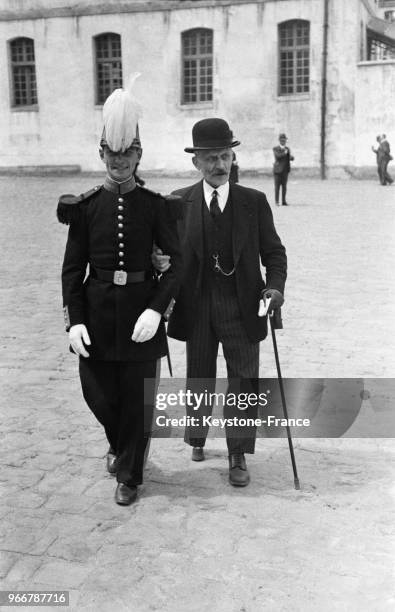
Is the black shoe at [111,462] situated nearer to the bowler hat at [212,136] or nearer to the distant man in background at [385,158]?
the bowler hat at [212,136]

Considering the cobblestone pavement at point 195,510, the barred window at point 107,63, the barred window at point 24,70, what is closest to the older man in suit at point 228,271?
the cobblestone pavement at point 195,510

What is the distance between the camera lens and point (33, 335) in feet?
24.3

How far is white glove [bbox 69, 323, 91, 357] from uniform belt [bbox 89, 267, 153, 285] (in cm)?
Answer: 26

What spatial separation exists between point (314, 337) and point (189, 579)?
4.13 meters

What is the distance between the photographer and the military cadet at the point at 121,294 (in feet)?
12.6

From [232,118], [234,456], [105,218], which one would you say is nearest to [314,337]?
[234,456]

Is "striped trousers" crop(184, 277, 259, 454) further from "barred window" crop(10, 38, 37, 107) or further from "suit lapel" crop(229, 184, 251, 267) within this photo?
"barred window" crop(10, 38, 37, 107)

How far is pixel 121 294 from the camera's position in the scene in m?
3.86

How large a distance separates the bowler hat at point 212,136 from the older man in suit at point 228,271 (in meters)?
0.03

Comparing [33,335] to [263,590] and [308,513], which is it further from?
[263,590]

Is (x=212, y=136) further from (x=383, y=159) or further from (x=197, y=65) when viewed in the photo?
(x=197, y=65)

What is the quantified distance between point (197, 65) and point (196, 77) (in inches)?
16.9

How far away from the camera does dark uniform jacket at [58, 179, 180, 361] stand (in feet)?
12.6

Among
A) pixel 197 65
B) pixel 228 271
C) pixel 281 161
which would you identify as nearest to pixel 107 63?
pixel 197 65
